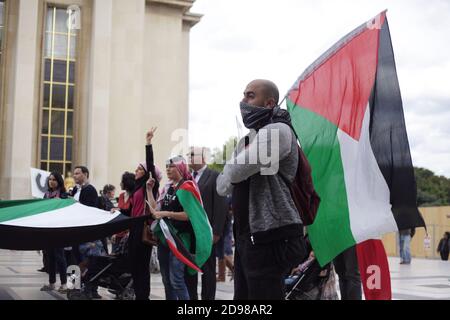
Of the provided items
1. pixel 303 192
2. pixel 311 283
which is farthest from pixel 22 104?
pixel 303 192

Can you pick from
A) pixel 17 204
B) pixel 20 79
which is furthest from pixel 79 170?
pixel 20 79

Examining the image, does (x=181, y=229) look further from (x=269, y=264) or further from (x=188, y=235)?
(x=269, y=264)

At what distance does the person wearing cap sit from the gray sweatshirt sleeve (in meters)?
2.81

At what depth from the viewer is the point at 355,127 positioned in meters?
5.21

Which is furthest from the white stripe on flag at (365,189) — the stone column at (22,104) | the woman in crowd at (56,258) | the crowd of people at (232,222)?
the stone column at (22,104)

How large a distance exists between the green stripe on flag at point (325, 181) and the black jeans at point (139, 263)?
247 centimetres

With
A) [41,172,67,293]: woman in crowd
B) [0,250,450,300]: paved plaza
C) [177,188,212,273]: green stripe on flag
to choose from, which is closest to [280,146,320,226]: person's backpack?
[177,188,212,273]: green stripe on flag

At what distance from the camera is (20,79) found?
2875cm

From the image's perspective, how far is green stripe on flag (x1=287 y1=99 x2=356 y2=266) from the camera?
489 cm

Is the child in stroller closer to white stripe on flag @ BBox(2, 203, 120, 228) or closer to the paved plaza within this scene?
the paved plaza
